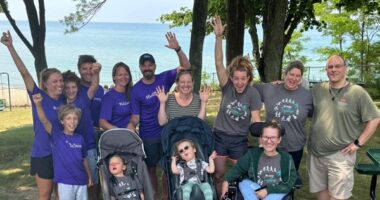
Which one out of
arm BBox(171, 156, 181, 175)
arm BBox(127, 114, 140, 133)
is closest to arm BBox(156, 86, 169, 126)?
arm BBox(127, 114, 140, 133)

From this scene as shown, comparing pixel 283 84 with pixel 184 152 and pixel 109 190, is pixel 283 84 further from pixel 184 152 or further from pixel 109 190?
pixel 109 190

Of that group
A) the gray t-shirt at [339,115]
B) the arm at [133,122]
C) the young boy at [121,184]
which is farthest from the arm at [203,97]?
the gray t-shirt at [339,115]

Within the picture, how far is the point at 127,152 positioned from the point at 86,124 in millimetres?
518

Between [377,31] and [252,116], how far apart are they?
20.6 meters

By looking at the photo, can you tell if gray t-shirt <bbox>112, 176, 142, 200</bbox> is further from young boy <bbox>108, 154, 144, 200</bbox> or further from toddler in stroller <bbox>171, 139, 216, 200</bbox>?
toddler in stroller <bbox>171, 139, 216, 200</bbox>

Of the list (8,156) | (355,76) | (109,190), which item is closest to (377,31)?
(355,76)

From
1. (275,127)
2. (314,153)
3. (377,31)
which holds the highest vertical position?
(377,31)

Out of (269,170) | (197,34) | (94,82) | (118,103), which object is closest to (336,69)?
(269,170)

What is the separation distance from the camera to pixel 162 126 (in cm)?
519

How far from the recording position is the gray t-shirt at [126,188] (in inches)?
183

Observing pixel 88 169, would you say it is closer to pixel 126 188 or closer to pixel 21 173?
pixel 126 188

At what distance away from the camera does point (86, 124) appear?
488cm

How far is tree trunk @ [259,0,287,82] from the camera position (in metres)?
9.42

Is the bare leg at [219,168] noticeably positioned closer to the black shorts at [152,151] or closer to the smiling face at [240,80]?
the black shorts at [152,151]
